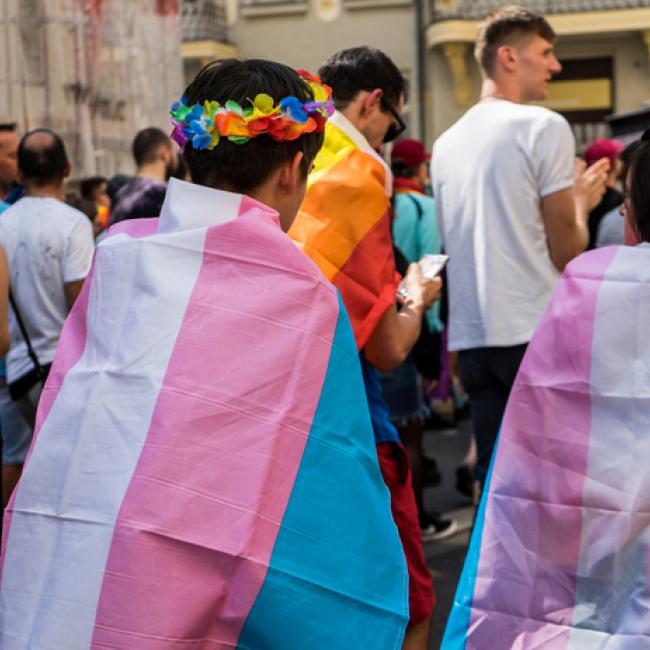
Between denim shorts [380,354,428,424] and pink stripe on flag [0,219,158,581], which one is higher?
pink stripe on flag [0,219,158,581]

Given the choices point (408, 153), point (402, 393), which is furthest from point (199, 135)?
point (408, 153)

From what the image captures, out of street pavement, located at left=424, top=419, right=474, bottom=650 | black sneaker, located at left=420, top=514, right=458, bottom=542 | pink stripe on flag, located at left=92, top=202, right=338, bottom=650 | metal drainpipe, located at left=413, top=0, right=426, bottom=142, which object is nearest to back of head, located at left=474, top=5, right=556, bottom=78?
street pavement, located at left=424, top=419, right=474, bottom=650

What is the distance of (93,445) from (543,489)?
119cm

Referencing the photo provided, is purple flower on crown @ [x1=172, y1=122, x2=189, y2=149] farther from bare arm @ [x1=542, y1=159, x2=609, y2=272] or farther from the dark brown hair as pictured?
bare arm @ [x1=542, y1=159, x2=609, y2=272]

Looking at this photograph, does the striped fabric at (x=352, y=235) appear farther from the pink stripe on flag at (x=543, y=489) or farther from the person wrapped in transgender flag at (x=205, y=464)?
the person wrapped in transgender flag at (x=205, y=464)

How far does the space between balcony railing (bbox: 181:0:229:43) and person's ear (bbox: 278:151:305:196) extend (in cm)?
2198

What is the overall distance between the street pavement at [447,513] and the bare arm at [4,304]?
1833 mm

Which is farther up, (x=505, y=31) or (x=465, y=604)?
(x=505, y=31)

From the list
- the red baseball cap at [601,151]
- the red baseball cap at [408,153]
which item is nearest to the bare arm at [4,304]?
the red baseball cap at [408,153]

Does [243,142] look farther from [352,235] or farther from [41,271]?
[41,271]

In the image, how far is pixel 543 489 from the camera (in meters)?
2.96

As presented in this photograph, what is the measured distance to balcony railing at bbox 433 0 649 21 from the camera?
75.4ft

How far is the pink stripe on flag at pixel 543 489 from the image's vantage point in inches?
114

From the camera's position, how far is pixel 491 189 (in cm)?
462
